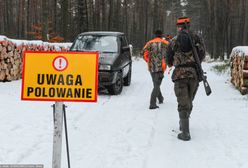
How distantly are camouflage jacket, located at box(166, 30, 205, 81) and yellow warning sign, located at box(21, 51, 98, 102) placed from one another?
9.67ft

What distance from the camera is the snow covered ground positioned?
17.6ft

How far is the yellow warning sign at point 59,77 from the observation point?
384cm

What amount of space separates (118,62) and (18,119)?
15.1 feet

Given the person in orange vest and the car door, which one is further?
the car door

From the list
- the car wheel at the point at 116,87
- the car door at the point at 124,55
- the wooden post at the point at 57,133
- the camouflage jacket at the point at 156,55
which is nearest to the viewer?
the wooden post at the point at 57,133

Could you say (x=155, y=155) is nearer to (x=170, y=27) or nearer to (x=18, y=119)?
(x=18, y=119)

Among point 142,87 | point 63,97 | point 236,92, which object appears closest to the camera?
point 63,97

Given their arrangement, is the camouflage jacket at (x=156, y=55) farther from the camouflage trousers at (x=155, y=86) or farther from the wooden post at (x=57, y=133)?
the wooden post at (x=57, y=133)

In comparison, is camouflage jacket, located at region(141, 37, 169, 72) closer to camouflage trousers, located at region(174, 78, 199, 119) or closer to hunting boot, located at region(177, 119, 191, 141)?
camouflage trousers, located at region(174, 78, 199, 119)

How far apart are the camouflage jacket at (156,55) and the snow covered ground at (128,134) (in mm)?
1025

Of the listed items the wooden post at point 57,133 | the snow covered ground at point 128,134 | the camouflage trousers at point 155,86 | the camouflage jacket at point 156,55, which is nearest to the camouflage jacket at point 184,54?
the snow covered ground at point 128,134

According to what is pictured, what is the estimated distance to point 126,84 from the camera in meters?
13.7

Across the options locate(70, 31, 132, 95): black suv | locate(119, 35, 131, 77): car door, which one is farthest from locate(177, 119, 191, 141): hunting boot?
locate(119, 35, 131, 77): car door

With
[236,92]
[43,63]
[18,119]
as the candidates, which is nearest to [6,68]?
[18,119]
